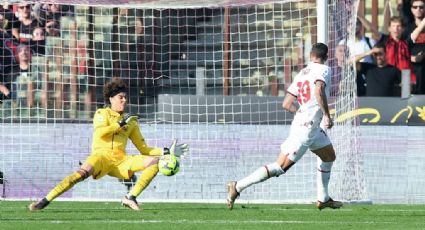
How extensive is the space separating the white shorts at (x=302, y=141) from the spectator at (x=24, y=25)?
7021mm

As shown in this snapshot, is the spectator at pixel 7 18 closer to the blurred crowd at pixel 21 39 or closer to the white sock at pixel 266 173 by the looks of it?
the blurred crowd at pixel 21 39

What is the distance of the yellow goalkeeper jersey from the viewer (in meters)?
14.3

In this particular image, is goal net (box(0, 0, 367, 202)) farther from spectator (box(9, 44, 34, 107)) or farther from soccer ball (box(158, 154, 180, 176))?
soccer ball (box(158, 154, 180, 176))

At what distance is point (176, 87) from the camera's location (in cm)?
1936

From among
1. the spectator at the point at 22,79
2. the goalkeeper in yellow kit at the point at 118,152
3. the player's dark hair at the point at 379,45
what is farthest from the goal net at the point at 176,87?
the goalkeeper in yellow kit at the point at 118,152

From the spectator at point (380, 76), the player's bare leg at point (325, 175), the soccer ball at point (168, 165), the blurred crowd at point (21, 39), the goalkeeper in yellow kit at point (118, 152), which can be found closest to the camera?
the player's bare leg at point (325, 175)

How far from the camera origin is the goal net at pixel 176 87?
54.6ft

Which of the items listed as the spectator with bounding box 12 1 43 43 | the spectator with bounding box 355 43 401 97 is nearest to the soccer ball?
the spectator with bounding box 12 1 43 43

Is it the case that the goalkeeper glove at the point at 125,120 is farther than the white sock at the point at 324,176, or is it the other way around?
the goalkeeper glove at the point at 125,120

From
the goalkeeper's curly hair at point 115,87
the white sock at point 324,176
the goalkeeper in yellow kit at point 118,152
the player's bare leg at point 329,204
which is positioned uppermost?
the goalkeeper's curly hair at point 115,87

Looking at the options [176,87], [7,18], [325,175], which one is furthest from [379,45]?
[325,175]

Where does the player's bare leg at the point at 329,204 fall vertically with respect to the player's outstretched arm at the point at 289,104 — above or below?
below

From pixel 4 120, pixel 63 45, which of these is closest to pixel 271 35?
pixel 63 45

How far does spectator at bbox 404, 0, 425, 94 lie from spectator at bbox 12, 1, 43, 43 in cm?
593
